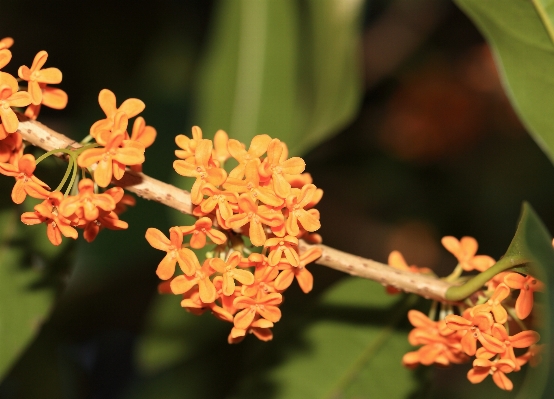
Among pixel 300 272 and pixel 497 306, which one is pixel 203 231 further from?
pixel 497 306

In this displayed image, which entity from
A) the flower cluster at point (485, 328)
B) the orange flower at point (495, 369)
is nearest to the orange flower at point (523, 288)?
the flower cluster at point (485, 328)

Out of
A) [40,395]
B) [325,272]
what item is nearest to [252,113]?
[40,395]

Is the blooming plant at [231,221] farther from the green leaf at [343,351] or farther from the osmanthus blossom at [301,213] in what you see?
the green leaf at [343,351]

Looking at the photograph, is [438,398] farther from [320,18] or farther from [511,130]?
[320,18]

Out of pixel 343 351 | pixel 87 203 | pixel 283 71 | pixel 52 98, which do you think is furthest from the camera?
pixel 283 71

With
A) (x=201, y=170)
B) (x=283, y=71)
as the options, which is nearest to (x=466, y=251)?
(x=201, y=170)

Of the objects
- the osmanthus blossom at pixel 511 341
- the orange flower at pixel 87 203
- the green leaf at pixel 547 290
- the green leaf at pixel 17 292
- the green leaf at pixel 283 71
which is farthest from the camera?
the green leaf at pixel 283 71

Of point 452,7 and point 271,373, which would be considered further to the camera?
point 452,7
